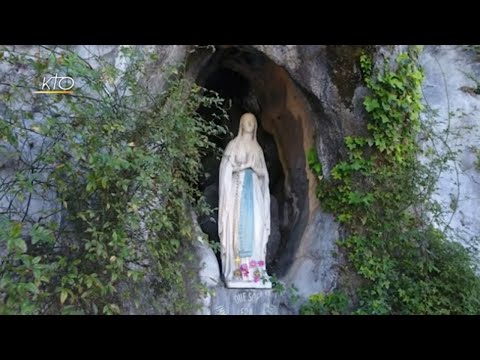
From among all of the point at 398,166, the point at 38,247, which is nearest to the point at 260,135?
the point at 398,166

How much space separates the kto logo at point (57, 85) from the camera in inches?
138

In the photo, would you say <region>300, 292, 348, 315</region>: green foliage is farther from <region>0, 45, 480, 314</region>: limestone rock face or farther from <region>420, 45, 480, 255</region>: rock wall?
<region>420, 45, 480, 255</region>: rock wall

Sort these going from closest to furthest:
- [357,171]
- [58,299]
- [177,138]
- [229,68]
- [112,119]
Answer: [58,299] < [112,119] < [177,138] < [357,171] < [229,68]

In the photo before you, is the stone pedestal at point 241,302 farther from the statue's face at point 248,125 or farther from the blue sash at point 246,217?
the statue's face at point 248,125

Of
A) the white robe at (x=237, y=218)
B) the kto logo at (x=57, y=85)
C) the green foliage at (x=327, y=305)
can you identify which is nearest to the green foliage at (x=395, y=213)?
the green foliage at (x=327, y=305)

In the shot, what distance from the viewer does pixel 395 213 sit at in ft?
15.2

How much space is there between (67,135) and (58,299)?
98cm

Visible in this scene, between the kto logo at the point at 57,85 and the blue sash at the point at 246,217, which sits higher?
the kto logo at the point at 57,85

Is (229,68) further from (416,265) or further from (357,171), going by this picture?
(416,265)

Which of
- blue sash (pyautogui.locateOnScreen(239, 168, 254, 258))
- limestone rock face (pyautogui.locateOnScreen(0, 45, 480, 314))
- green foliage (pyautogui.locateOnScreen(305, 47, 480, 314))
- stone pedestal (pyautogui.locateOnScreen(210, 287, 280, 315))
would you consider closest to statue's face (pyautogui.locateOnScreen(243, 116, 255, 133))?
blue sash (pyautogui.locateOnScreen(239, 168, 254, 258))

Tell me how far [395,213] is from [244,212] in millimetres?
1347

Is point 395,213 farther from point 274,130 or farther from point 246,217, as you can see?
point 274,130

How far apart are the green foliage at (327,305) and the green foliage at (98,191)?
3.91ft

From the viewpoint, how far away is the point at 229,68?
578 centimetres
